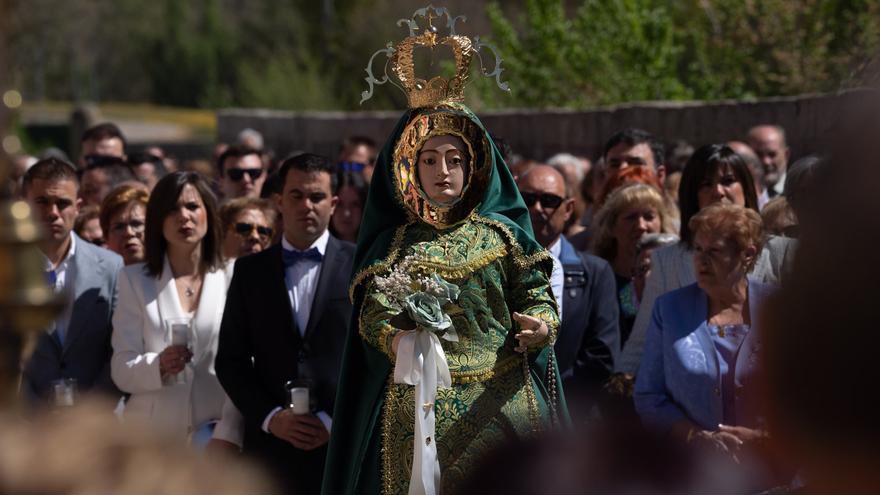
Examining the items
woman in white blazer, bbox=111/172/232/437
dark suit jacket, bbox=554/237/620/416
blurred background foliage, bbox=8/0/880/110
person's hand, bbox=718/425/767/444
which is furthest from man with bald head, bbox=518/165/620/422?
woman in white blazer, bbox=111/172/232/437

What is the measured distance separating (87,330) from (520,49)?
10507 millimetres

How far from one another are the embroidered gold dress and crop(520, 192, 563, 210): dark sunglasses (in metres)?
1.62

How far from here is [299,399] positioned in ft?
18.2

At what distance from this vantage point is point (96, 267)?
6465mm

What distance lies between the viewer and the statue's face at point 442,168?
481 cm

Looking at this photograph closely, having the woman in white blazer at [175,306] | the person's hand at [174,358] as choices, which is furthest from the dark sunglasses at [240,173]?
the person's hand at [174,358]

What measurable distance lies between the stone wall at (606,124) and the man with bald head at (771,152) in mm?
268

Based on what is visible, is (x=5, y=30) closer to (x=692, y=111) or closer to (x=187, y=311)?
(x=187, y=311)

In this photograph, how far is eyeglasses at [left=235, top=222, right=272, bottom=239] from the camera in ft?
23.3

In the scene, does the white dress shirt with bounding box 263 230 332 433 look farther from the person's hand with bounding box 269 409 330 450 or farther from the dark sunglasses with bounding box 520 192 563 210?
the dark sunglasses with bounding box 520 192 563 210

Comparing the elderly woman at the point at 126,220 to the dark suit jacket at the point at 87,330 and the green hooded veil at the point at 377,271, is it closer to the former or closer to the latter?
the dark suit jacket at the point at 87,330

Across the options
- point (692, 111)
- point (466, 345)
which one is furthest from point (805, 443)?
point (692, 111)

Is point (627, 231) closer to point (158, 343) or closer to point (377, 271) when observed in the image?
point (377, 271)

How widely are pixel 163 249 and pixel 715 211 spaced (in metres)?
2.55
